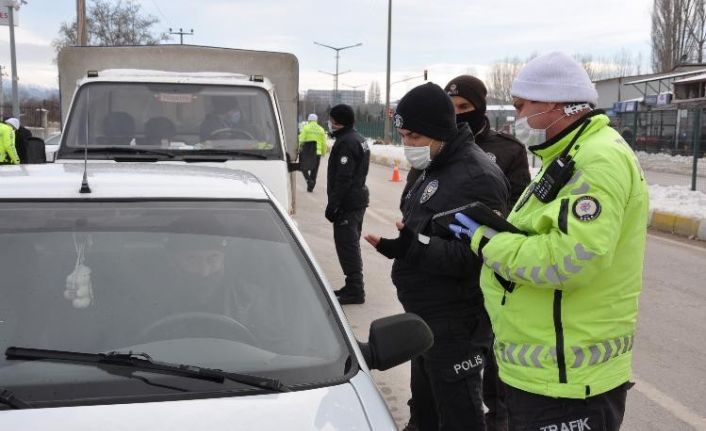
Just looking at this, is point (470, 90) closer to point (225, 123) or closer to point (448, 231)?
point (448, 231)

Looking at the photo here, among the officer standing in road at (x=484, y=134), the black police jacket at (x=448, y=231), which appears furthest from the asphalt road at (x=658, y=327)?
the officer standing in road at (x=484, y=134)

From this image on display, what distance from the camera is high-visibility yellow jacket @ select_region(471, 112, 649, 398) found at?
85.2 inches

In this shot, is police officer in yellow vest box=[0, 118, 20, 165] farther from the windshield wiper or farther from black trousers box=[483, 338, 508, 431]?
the windshield wiper

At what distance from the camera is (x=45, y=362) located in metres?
2.10

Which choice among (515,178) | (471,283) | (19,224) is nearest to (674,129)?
(515,178)

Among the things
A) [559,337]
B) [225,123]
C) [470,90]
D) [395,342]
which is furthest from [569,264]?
[225,123]

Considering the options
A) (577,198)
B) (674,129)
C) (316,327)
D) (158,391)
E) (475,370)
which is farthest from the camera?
(674,129)

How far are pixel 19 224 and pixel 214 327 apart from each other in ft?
2.54

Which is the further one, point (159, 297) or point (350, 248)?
point (350, 248)

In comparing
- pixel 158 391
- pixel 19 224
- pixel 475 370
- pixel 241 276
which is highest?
pixel 19 224

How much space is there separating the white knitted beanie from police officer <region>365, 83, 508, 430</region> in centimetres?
72

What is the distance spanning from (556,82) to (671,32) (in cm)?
4596

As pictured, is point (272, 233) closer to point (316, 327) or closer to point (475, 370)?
point (316, 327)

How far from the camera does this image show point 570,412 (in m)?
2.32
